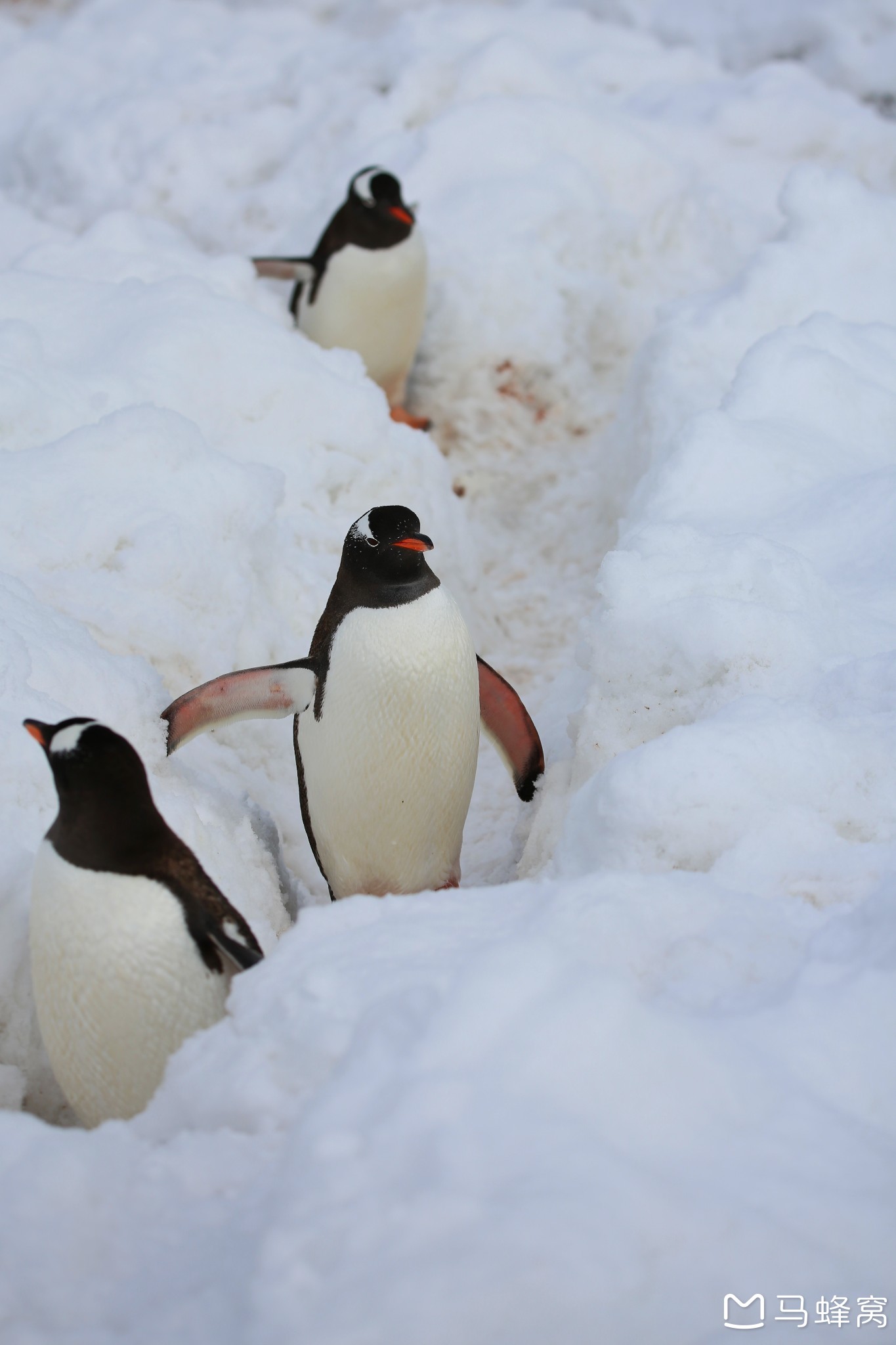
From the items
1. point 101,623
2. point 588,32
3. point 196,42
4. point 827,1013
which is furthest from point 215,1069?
point 196,42

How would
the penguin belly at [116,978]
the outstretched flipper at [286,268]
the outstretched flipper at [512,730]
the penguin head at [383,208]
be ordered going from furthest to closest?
the outstretched flipper at [286,268] → the penguin head at [383,208] → the outstretched flipper at [512,730] → the penguin belly at [116,978]

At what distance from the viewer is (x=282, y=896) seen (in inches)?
83.5

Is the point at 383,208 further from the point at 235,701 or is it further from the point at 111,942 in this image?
the point at 111,942

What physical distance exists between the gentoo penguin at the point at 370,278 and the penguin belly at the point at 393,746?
2134 mm

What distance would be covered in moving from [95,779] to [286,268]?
3210 mm

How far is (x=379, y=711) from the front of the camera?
78.5 inches

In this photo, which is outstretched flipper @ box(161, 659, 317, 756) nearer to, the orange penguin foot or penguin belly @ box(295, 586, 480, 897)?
penguin belly @ box(295, 586, 480, 897)

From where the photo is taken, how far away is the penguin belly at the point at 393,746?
1.99 m

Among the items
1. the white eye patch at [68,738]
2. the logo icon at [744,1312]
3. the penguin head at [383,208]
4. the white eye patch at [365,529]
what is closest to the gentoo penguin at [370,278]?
the penguin head at [383,208]

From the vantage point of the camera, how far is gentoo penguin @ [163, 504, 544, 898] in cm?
199

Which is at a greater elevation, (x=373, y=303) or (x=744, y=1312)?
(x=744, y=1312)

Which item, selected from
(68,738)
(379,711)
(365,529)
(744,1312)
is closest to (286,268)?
(365,529)

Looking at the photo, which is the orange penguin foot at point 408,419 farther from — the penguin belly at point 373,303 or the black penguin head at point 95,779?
the black penguin head at point 95,779

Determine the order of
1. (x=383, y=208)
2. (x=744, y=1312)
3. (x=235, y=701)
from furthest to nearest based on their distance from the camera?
(x=383, y=208) < (x=235, y=701) < (x=744, y=1312)
